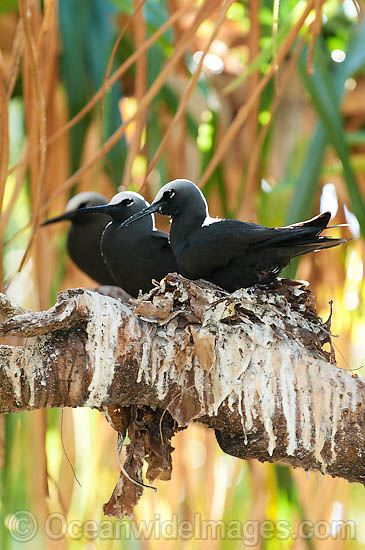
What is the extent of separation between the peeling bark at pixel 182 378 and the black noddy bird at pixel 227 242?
40 centimetres

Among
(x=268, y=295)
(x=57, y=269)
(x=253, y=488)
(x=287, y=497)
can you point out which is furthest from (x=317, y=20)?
(x=253, y=488)

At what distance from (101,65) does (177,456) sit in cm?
195

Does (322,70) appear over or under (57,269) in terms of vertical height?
over

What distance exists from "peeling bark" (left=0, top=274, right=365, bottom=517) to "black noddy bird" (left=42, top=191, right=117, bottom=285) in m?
1.34

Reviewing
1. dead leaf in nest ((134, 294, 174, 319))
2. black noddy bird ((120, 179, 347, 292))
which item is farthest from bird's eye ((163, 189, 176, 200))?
dead leaf in nest ((134, 294, 174, 319))

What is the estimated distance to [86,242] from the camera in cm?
366

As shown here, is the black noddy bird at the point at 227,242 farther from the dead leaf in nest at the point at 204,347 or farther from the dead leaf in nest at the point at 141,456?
the dead leaf in nest at the point at 141,456

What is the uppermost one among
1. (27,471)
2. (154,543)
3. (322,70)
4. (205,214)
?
(322,70)

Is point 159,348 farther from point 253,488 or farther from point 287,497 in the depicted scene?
point 253,488

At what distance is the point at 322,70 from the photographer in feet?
10.2

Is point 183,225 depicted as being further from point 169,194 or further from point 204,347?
point 204,347

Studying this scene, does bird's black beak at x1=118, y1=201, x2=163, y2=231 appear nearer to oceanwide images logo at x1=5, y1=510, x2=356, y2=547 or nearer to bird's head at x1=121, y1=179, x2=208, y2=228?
bird's head at x1=121, y1=179, x2=208, y2=228

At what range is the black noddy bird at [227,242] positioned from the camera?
8.63 ft

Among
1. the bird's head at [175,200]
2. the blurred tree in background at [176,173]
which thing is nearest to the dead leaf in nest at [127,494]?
the blurred tree in background at [176,173]
